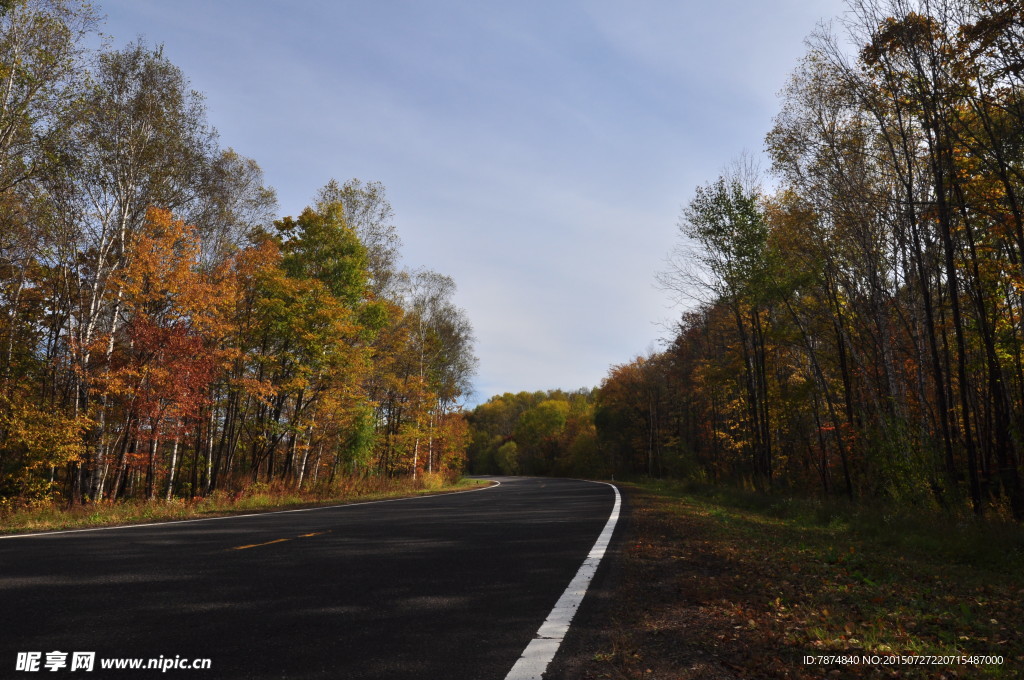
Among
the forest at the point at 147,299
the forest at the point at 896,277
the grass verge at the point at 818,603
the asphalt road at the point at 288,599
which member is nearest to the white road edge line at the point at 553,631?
the asphalt road at the point at 288,599

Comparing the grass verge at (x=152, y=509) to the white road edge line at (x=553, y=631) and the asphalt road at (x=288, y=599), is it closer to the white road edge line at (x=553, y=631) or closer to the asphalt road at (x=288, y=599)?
the asphalt road at (x=288, y=599)

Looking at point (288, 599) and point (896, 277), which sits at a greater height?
point (896, 277)

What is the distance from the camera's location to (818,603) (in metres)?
4.54

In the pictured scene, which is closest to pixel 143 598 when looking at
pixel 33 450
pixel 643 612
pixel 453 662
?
pixel 453 662

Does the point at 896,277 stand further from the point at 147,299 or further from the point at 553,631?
the point at 147,299

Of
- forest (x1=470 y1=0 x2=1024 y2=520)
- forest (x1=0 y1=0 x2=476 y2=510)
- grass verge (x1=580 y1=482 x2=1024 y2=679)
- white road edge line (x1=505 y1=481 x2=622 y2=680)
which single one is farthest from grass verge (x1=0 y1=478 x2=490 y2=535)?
forest (x1=470 y1=0 x2=1024 y2=520)

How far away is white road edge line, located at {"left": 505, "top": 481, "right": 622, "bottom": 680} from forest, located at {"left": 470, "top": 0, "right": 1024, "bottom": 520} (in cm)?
741

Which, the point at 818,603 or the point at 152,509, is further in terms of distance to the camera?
the point at 152,509

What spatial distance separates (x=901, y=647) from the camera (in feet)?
11.5

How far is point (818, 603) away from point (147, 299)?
18.3 m

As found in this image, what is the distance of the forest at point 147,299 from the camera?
14.9 meters

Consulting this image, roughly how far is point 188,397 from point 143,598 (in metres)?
13.9

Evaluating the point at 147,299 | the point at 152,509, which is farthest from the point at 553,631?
the point at 147,299

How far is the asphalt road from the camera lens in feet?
10.3
